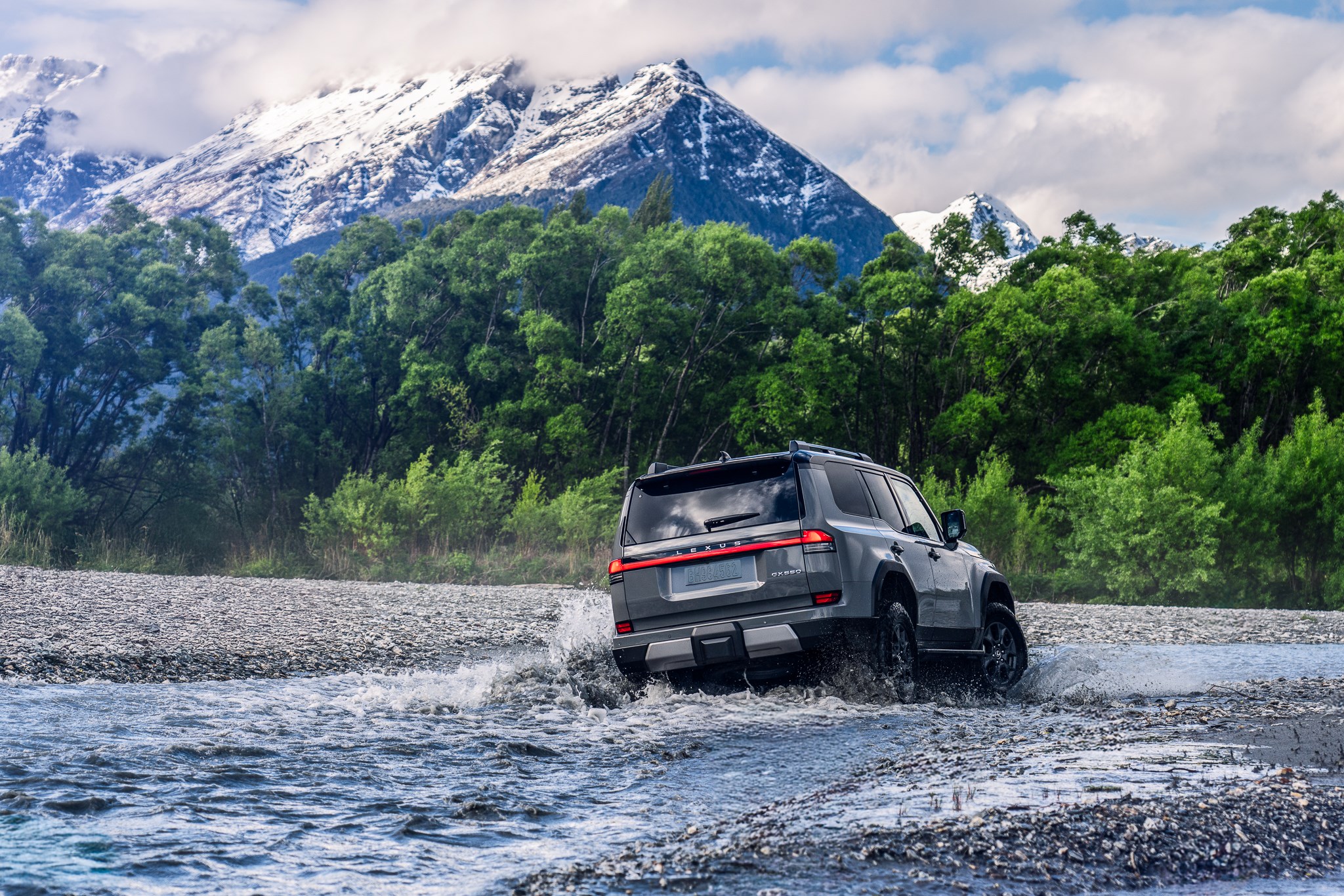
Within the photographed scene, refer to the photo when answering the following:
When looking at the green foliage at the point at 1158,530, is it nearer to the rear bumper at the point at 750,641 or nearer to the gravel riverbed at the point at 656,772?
the gravel riverbed at the point at 656,772

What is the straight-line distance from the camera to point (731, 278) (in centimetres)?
5009

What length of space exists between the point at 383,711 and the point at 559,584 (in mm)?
21227

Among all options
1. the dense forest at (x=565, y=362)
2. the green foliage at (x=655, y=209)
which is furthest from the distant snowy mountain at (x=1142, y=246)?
the green foliage at (x=655, y=209)

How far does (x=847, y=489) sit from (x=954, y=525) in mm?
1582

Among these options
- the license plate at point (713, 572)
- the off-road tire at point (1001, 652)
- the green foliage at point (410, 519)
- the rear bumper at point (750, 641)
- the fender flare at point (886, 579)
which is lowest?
the off-road tire at point (1001, 652)

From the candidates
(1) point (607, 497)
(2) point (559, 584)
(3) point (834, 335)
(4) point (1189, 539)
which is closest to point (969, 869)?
(2) point (559, 584)

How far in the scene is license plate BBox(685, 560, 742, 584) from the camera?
8508 mm

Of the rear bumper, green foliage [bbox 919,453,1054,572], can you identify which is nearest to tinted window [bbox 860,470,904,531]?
the rear bumper

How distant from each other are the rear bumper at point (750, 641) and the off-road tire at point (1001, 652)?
2.56m

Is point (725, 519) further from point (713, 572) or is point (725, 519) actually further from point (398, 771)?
point (398, 771)

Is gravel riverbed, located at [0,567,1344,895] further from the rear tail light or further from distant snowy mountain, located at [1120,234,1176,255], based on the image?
distant snowy mountain, located at [1120,234,1176,255]

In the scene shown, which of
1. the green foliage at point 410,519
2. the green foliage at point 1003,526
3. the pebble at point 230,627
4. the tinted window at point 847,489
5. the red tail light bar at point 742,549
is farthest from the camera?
the green foliage at point 410,519

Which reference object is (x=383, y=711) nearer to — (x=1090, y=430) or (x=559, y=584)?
(x=559, y=584)

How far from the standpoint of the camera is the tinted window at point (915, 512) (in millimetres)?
9938
